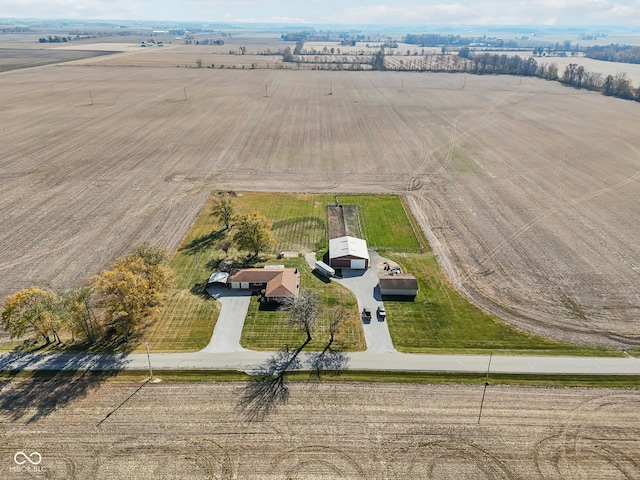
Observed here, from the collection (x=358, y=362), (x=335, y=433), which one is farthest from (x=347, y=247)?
(x=335, y=433)

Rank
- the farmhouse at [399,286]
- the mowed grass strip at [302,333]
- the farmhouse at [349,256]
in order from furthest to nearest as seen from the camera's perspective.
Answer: the farmhouse at [349,256], the farmhouse at [399,286], the mowed grass strip at [302,333]

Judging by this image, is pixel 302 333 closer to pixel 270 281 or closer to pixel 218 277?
pixel 270 281

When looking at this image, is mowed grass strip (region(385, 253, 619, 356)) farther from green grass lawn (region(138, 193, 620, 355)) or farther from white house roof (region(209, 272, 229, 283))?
white house roof (region(209, 272, 229, 283))

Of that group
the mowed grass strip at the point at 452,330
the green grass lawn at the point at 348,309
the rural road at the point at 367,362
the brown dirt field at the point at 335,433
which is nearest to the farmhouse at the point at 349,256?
the green grass lawn at the point at 348,309

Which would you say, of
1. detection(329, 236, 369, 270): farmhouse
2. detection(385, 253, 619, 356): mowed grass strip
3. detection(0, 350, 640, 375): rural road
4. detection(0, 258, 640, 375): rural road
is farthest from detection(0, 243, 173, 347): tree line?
detection(385, 253, 619, 356): mowed grass strip

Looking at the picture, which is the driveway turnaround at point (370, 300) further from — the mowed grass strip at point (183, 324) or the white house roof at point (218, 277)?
the mowed grass strip at point (183, 324)

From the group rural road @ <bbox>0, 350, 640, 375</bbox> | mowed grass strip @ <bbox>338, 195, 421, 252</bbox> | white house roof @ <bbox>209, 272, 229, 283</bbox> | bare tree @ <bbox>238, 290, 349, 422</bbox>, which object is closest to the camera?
bare tree @ <bbox>238, 290, 349, 422</bbox>

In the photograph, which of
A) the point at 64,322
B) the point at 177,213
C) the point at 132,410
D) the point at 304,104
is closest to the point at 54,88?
the point at 304,104

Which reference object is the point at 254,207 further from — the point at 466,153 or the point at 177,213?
the point at 466,153
